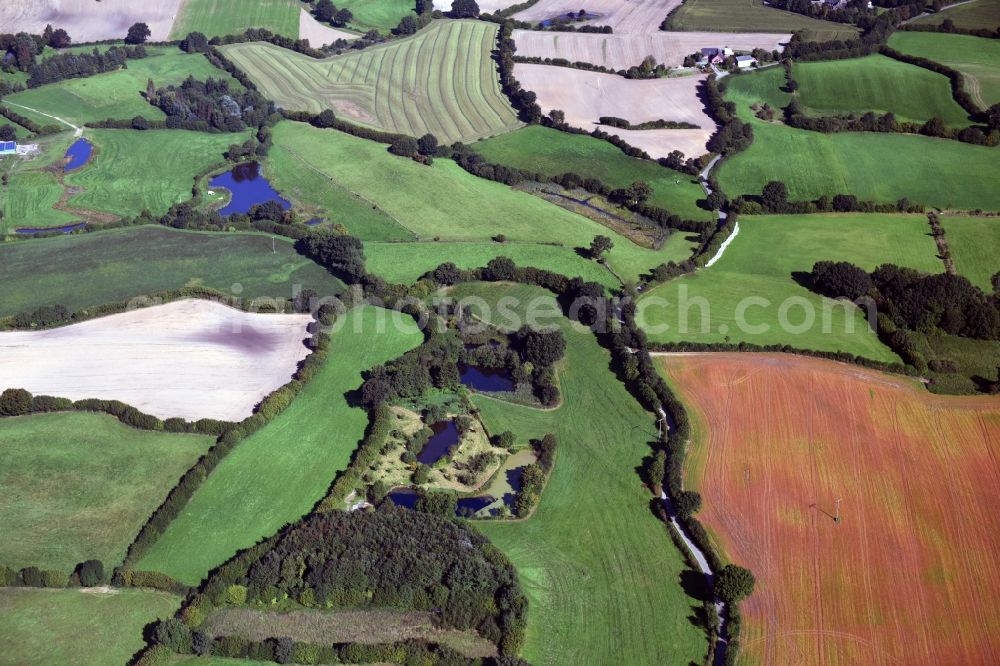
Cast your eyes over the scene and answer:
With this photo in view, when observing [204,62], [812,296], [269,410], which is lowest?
[269,410]

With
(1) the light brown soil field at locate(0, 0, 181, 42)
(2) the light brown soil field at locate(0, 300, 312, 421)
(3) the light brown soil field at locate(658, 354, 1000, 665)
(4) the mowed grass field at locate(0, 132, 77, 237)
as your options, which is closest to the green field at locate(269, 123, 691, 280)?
(2) the light brown soil field at locate(0, 300, 312, 421)

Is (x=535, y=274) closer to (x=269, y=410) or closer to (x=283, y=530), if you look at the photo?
(x=269, y=410)

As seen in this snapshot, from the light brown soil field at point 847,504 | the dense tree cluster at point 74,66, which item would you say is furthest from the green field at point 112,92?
the light brown soil field at point 847,504

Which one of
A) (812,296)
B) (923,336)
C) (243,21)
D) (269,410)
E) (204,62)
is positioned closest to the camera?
(269,410)

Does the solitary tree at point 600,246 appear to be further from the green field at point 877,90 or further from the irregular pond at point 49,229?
the irregular pond at point 49,229

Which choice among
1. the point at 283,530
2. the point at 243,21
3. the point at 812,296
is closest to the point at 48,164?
the point at 243,21

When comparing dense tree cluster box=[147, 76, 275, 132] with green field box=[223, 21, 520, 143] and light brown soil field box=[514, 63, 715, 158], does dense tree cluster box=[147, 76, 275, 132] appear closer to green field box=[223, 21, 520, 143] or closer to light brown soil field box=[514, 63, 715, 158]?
green field box=[223, 21, 520, 143]
